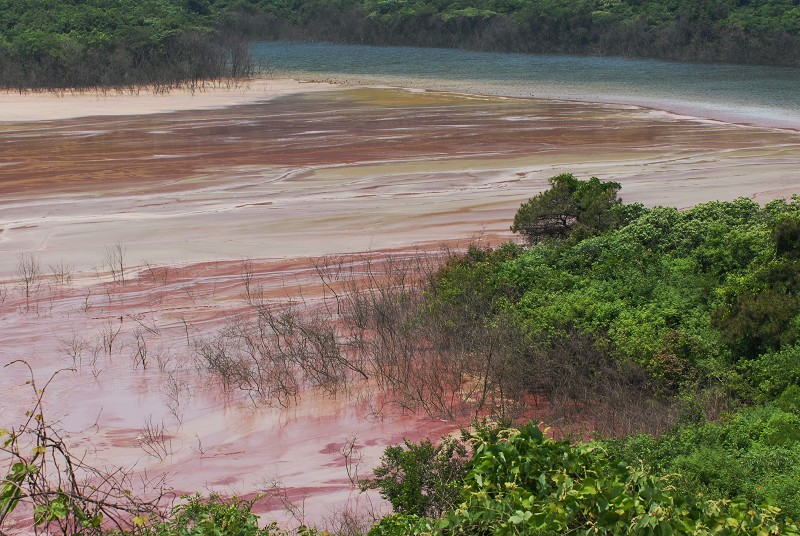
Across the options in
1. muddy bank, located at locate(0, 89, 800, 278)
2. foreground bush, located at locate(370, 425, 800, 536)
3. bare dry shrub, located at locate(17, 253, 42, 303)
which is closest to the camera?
foreground bush, located at locate(370, 425, 800, 536)

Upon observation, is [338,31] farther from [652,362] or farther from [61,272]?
[652,362]

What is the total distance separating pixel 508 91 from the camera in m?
39.2

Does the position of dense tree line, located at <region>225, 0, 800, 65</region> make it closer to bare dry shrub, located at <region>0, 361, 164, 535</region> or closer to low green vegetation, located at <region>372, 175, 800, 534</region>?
low green vegetation, located at <region>372, 175, 800, 534</region>

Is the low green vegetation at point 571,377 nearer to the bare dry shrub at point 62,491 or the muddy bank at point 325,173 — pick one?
the bare dry shrub at point 62,491

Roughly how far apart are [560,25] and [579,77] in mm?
14632

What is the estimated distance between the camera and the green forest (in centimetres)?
4141

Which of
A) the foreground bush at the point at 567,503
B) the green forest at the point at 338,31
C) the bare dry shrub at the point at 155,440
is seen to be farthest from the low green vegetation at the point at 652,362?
the green forest at the point at 338,31

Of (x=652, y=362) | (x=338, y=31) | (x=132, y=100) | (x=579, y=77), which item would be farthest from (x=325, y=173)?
(x=338, y=31)

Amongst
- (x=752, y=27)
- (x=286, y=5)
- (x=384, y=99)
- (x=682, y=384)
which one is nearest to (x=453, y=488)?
(x=682, y=384)

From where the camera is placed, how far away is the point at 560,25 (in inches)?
2287

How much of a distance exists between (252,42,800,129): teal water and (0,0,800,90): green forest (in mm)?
2059

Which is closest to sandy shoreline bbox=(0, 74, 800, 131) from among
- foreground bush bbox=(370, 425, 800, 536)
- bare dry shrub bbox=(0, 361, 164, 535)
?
bare dry shrub bbox=(0, 361, 164, 535)

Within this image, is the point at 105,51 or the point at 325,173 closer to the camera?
the point at 325,173

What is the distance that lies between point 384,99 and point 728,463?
102ft
